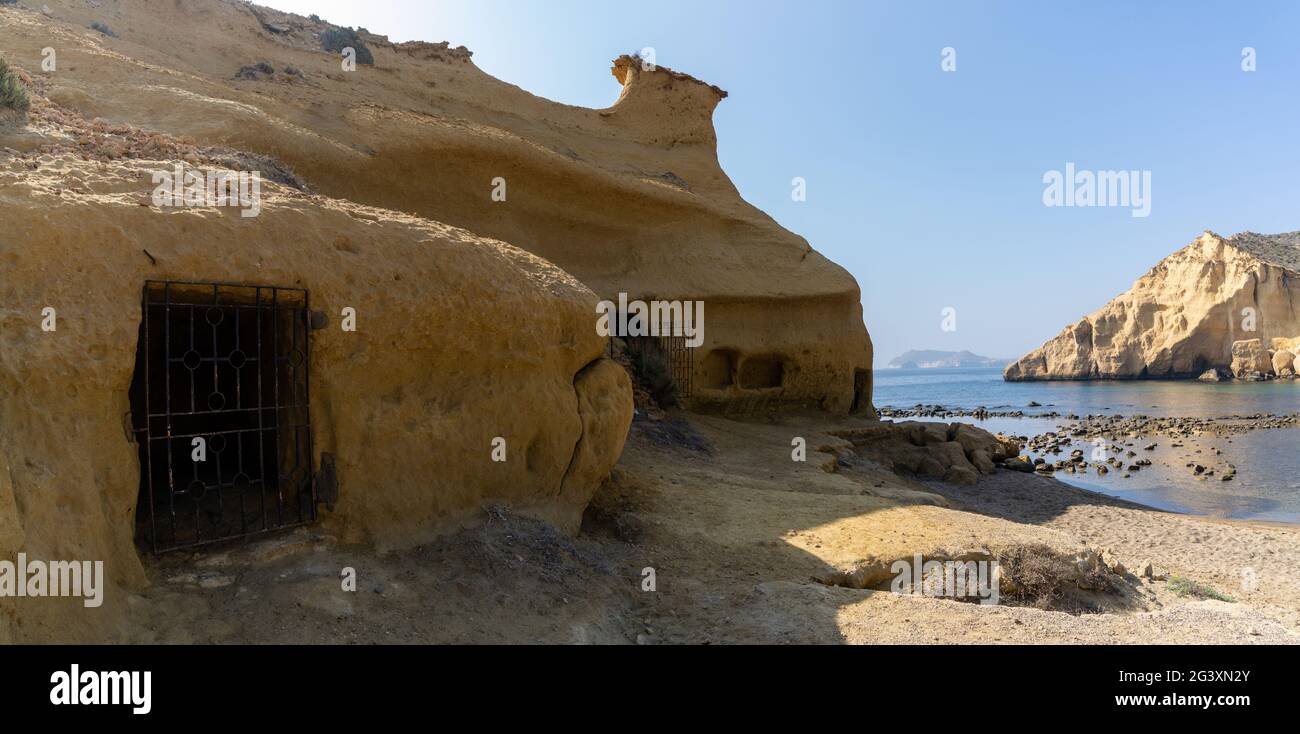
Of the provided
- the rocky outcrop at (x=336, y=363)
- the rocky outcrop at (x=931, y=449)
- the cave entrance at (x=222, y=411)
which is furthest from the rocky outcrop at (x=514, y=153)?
the rocky outcrop at (x=336, y=363)

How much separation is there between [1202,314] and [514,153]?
6953 centimetres

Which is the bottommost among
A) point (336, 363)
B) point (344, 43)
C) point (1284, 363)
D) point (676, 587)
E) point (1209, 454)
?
point (1209, 454)

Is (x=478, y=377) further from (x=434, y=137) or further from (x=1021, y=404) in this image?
(x=1021, y=404)

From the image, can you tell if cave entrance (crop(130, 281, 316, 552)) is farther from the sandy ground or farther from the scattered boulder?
the scattered boulder

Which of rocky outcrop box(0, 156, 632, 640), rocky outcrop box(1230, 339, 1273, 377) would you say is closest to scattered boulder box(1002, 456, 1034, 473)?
rocky outcrop box(0, 156, 632, 640)

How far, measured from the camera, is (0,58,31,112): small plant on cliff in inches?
236

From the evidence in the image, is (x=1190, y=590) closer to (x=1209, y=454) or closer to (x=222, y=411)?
(x=222, y=411)

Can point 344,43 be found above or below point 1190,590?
above

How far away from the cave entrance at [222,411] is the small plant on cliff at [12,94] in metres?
1.94

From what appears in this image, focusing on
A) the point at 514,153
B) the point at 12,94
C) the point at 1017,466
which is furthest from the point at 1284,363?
the point at 12,94

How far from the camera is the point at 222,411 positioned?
5035 millimetres

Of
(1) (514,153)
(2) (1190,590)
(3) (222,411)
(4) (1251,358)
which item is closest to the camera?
(3) (222,411)

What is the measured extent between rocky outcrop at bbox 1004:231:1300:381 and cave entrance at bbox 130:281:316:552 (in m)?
73.8
